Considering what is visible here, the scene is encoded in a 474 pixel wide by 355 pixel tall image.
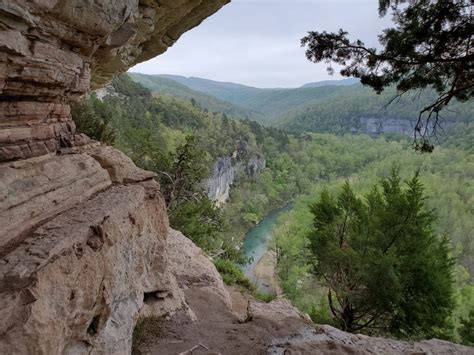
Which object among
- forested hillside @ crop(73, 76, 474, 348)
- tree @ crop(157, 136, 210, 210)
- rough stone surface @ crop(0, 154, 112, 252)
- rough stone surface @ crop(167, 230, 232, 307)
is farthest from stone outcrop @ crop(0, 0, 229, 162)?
tree @ crop(157, 136, 210, 210)

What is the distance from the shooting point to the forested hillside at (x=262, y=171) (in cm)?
1531

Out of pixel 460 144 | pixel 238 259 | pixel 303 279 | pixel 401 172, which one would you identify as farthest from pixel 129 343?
pixel 460 144

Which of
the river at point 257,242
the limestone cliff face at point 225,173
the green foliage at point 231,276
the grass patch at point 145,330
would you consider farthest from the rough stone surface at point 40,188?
the limestone cliff face at point 225,173

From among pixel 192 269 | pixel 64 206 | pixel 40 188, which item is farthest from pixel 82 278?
pixel 192 269

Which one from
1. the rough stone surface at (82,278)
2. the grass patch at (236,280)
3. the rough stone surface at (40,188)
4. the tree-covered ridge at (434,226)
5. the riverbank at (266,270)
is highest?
the rough stone surface at (40,188)

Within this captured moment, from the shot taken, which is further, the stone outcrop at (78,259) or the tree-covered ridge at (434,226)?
the tree-covered ridge at (434,226)

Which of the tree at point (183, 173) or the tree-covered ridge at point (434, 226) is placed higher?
the tree at point (183, 173)

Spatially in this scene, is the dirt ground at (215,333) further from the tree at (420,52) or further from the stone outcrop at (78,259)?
the tree at (420,52)

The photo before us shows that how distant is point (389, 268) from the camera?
36.0ft

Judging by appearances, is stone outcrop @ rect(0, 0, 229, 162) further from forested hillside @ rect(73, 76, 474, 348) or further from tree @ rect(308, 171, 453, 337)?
tree @ rect(308, 171, 453, 337)

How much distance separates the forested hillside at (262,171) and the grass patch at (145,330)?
625 centimetres

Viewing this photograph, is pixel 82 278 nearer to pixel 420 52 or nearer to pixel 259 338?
pixel 259 338

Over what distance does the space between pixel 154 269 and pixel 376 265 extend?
743cm

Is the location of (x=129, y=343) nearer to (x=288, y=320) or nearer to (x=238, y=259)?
(x=288, y=320)
